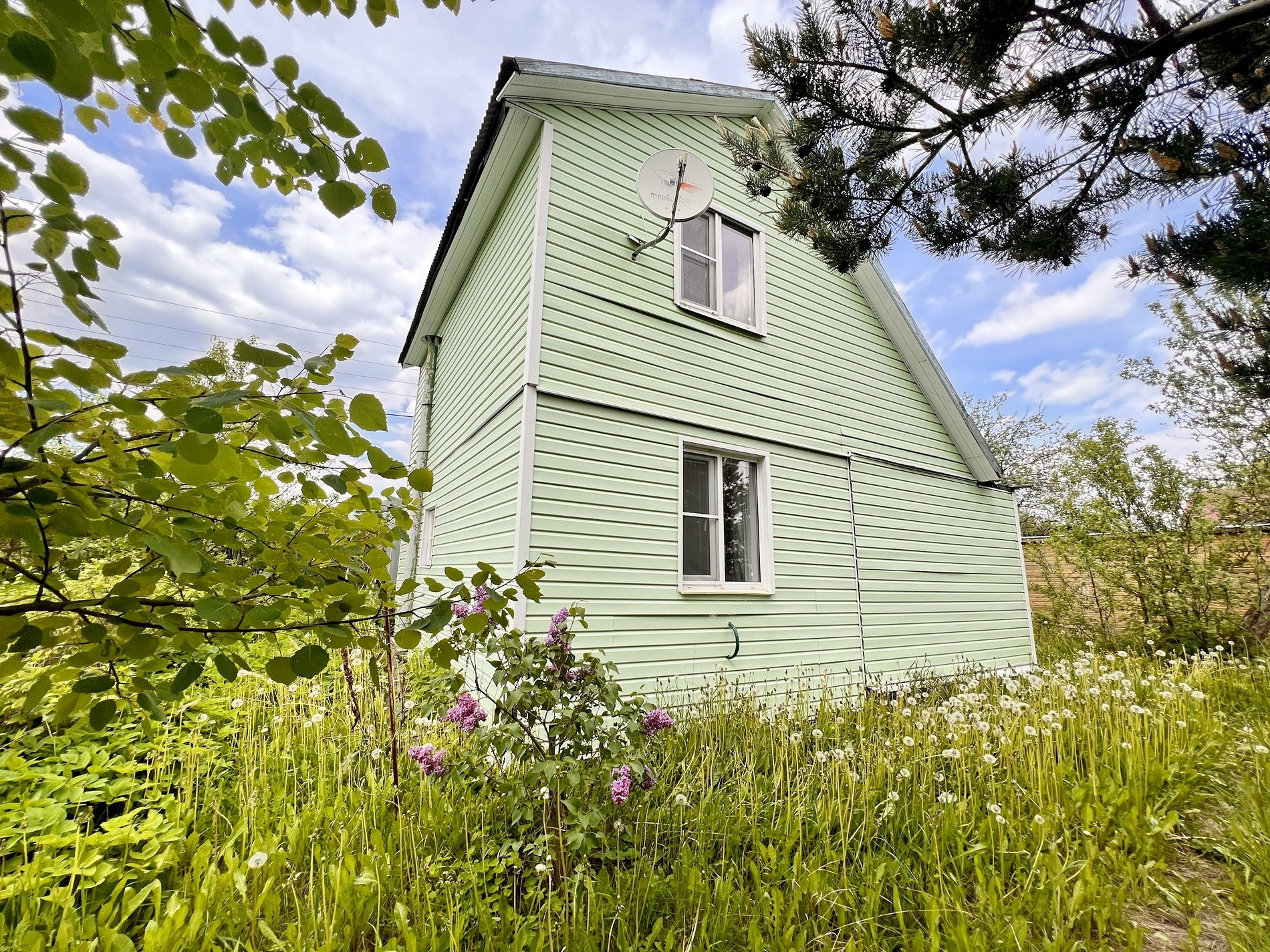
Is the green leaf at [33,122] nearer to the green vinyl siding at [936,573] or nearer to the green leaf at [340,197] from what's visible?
the green leaf at [340,197]

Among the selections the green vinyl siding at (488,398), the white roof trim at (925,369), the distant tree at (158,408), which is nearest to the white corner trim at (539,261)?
the green vinyl siding at (488,398)

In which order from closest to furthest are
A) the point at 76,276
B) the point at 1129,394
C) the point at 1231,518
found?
the point at 76,276
the point at 1231,518
the point at 1129,394

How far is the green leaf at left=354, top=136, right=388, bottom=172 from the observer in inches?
39.3

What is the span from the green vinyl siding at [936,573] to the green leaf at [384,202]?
638cm

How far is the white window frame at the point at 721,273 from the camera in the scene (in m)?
5.64

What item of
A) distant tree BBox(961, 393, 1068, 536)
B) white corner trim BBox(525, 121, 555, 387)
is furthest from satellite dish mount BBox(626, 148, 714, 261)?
distant tree BBox(961, 393, 1068, 536)

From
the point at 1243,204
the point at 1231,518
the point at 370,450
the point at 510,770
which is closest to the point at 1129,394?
the point at 1231,518

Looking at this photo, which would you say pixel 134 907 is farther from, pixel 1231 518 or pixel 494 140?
pixel 1231 518

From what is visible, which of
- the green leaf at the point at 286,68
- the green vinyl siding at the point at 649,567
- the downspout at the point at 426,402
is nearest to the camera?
the green leaf at the point at 286,68

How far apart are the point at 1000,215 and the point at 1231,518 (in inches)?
334

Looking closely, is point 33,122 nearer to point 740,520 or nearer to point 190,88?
point 190,88


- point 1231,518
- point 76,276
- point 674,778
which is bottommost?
point 674,778

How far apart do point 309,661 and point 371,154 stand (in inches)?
35.8

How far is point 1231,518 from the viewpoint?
7785 millimetres
